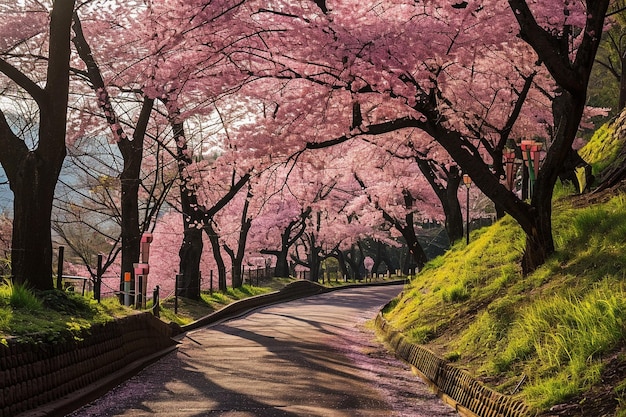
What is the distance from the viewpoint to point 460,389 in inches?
414

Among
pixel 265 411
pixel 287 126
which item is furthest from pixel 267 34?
pixel 265 411

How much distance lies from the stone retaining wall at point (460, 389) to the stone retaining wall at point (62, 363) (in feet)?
15.6

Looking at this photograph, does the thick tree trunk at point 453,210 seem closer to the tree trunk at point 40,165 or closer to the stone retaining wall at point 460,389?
the stone retaining wall at point 460,389

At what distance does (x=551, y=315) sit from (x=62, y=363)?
19.2 ft

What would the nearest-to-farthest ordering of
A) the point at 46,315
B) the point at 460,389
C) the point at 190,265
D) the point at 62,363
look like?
1. the point at 62,363
2. the point at 460,389
3. the point at 46,315
4. the point at 190,265

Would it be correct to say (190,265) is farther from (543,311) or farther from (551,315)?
(551,315)

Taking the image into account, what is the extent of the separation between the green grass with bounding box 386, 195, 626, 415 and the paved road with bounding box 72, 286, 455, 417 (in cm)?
95

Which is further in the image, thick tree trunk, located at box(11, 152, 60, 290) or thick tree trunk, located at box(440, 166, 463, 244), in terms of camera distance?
thick tree trunk, located at box(440, 166, 463, 244)

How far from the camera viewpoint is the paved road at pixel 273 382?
9625 millimetres

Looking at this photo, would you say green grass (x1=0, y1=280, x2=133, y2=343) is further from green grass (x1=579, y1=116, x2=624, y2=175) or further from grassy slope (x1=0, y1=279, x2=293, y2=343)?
green grass (x1=579, y1=116, x2=624, y2=175)

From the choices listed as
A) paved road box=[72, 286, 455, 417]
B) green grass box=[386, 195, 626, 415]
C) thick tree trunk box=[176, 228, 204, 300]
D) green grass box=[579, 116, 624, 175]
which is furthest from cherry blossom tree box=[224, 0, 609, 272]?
thick tree trunk box=[176, 228, 204, 300]

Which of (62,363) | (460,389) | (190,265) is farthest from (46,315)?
(190,265)

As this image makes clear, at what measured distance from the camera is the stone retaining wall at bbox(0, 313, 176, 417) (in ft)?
26.5

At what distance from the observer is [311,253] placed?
6388 cm
